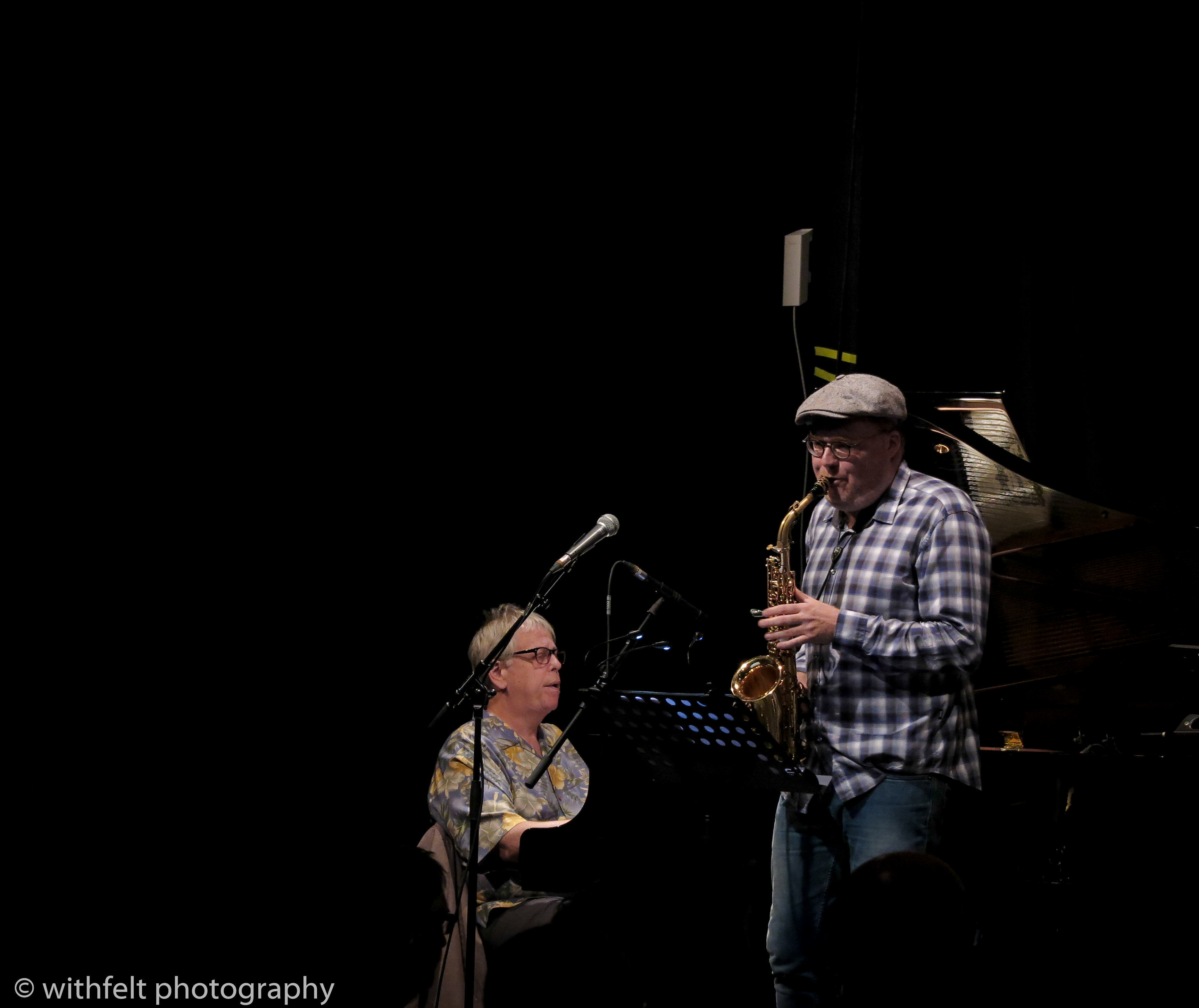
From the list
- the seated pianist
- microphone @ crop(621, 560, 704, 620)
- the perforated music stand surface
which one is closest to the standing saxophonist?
the perforated music stand surface

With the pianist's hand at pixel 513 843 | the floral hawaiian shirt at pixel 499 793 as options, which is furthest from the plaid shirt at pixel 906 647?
the floral hawaiian shirt at pixel 499 793

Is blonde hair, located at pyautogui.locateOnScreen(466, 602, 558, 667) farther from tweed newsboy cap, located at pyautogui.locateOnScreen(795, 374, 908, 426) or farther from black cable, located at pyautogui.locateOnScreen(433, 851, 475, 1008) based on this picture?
tweed newsboy cap, located at pyautogui.locateOnScreen(795, 374, 908, 426)

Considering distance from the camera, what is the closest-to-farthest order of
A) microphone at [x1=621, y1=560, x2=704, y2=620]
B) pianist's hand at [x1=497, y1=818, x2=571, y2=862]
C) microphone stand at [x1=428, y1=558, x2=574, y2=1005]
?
microphone stand at [x1=428, y1=558, x2=574, y2=1005]
microphone at [x1=621, y1=560, x2=704, y2=620]
pianist's hand at [x1=497, y1=818, x2=571, y2=862]

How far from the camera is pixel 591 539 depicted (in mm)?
2947

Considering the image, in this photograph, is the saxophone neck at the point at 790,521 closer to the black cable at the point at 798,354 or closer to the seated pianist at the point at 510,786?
the seated pianist at the point at 510,786

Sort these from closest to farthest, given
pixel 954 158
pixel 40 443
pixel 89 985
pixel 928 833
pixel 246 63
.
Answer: pixel 928 833 < pixel 89 985 < pixel 40 443 < pixel 246 63 < pixel 954 158

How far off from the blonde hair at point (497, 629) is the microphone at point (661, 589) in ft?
2.13

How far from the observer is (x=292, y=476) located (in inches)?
155

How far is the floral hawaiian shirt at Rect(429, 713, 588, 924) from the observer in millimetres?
3170

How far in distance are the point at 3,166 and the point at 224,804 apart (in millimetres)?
2100

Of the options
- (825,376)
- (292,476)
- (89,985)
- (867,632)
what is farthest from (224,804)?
(825,376)

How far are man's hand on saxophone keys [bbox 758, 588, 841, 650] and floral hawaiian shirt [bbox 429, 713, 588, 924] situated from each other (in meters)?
0.95

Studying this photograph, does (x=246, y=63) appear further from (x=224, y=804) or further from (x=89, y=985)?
(x=89, y=985)

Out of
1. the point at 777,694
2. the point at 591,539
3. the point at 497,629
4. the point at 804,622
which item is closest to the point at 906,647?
the point at 804,622
